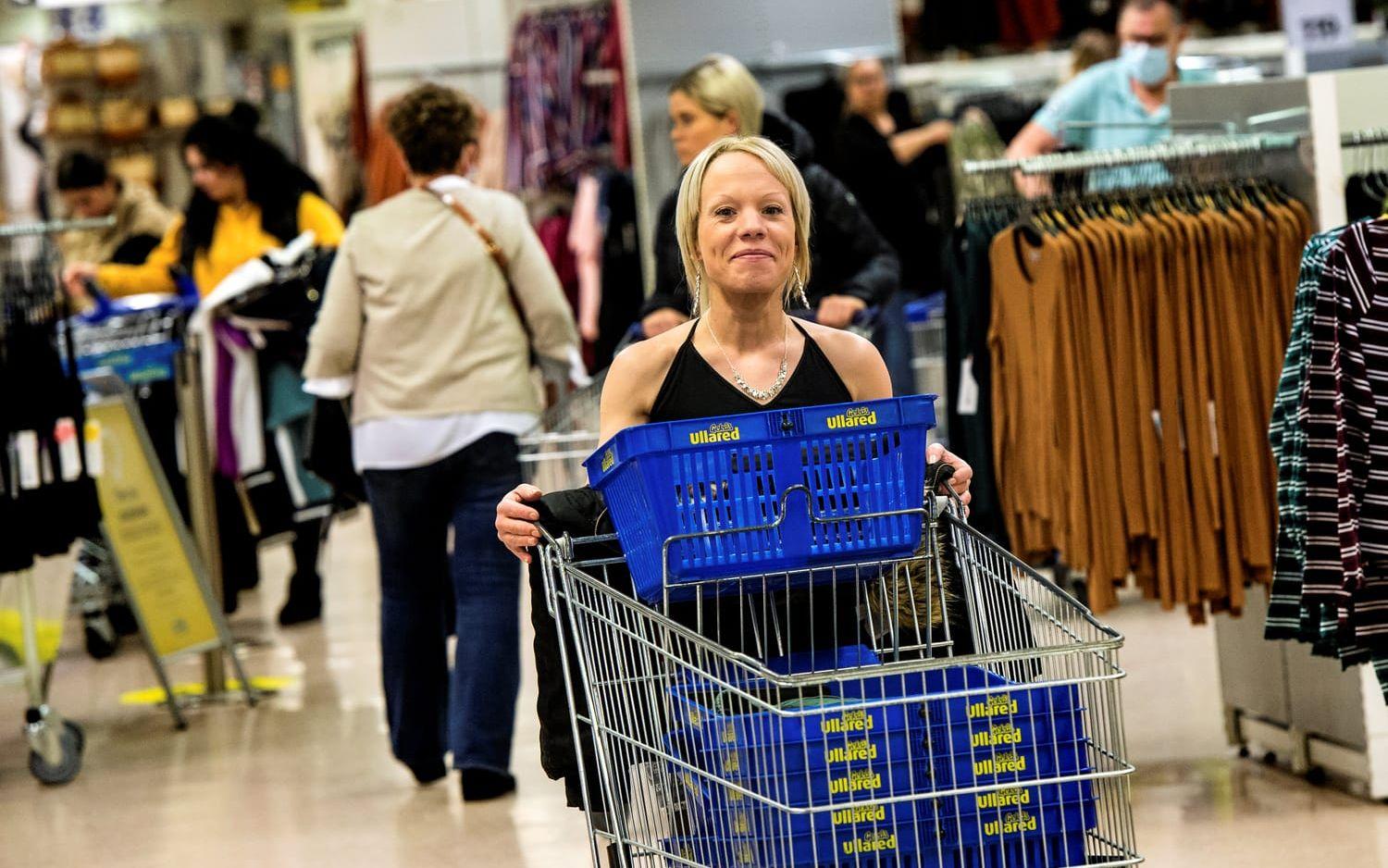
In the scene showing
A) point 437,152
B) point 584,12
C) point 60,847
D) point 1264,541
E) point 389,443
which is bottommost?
point 60,847

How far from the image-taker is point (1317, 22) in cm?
868

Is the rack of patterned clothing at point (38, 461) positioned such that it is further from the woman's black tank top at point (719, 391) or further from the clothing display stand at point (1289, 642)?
the woman's black tank top at point (719, 391)

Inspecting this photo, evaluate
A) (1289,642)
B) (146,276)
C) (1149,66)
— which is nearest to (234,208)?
(146,276)

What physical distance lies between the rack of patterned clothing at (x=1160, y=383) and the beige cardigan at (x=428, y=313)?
54.1 inches

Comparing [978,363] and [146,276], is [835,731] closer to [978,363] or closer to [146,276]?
[978,363]

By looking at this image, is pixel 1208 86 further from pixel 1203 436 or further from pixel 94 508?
pixel 94 508

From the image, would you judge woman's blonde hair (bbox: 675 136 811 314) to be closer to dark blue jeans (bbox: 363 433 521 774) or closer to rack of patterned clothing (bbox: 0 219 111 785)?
dark blue jeans (bbox: 363 433 521 774)

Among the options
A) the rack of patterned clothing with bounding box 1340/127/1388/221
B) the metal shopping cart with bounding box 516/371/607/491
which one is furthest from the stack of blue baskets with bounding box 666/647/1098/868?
the rack of patterned clothing with bounding box 1340/127/1388/221

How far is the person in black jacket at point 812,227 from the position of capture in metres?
5.11

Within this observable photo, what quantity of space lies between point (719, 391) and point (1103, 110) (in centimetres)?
428

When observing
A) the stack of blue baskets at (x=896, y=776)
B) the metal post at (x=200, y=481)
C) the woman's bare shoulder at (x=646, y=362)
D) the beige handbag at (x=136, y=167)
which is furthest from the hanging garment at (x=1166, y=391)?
the beige handbag at (x=136, y=167)

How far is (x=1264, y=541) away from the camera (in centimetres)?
461

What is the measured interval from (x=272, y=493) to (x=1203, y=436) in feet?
12.1

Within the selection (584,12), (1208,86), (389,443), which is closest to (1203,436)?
(1208,86)
